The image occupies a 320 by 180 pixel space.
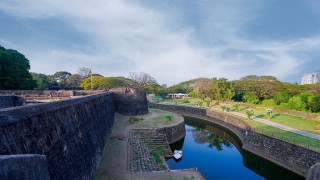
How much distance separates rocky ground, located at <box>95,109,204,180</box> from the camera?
898cm

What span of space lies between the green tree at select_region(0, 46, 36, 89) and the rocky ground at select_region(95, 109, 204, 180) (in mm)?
16909

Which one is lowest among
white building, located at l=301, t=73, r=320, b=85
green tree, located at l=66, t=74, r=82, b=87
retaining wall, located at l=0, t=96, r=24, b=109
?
retaining wall, located at l=0, t=96, r=24, b=109

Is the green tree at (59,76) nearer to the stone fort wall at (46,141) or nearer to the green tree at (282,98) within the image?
the green tree at (282,98)

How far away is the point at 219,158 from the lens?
15.5 m

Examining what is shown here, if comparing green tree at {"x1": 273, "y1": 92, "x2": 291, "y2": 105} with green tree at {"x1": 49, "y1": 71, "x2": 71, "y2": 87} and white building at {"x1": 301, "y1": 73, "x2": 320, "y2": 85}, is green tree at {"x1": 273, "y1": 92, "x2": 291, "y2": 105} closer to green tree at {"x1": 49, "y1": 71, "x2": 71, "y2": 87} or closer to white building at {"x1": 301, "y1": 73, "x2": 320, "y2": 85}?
green tree at {"x1": 49, "y1": 71, "x2": 71, "y2": 87}

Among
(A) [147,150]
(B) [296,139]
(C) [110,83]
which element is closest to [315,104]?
(B) [296,139]

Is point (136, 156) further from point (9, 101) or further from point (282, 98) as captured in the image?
point (282, 98)

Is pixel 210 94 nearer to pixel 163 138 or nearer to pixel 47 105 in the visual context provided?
pixel 163 138

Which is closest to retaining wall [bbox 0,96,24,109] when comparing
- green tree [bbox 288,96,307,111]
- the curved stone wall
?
the curved stone wall

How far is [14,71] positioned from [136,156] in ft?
75.1

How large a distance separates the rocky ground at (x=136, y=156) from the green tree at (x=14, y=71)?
16909 millimetres

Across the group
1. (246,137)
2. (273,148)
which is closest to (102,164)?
(273,148)

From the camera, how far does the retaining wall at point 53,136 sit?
3.18 m

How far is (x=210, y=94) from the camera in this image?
42938 millimetres
